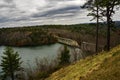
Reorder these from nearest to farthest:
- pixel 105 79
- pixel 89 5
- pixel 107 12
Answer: pixel 105 79 < pixel 107 12 < pixel 89 5

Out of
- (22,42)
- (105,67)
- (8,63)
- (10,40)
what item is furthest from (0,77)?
(10,40)

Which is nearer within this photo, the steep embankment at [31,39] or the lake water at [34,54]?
the lake water at [34,54]

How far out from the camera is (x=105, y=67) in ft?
49.8

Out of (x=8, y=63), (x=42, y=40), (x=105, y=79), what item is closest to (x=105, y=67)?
(x=105, y=79)

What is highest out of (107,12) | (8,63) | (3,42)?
(107,12)

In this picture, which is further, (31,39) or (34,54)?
(31,39)

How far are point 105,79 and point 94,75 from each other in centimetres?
145

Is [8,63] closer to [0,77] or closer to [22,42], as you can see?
[0,77]

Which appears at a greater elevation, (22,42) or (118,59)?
(118,59)

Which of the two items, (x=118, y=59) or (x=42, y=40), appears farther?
(x=42, y=40)

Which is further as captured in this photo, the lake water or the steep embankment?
the steep embankment

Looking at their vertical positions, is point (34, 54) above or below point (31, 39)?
above

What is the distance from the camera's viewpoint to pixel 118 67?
13734 millimetres

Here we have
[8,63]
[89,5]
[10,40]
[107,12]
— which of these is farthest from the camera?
[10,40]
